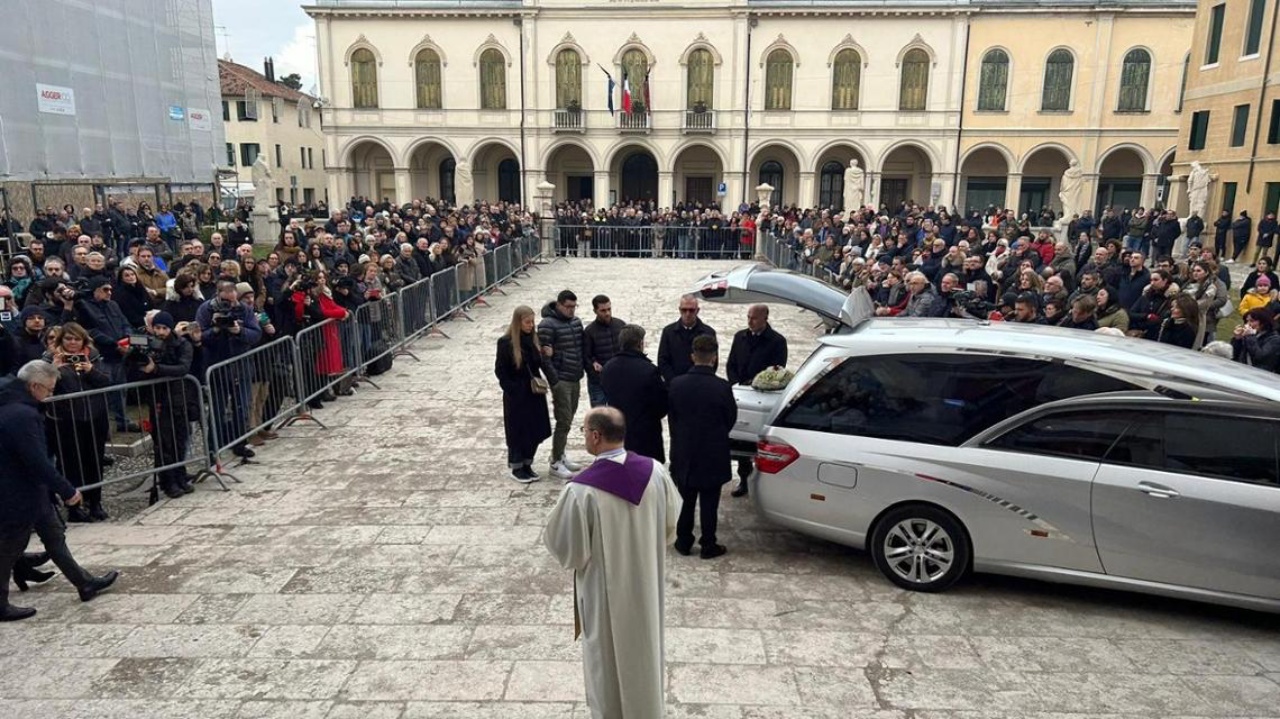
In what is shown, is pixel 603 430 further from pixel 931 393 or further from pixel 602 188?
pixel 602 188

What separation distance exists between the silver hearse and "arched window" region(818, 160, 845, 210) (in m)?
38.4

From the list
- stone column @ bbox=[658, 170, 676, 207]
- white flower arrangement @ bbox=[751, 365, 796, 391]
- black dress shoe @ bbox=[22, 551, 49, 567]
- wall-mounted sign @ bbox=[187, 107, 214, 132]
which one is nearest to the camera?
black dress shoe @ bbox=[22, 551, 49, 567]

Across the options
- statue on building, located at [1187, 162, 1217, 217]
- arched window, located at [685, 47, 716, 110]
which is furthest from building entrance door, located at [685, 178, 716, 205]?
statue on building, located at [1187, 162, 1217, 217]

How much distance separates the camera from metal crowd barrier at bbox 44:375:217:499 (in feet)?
→ 21.4

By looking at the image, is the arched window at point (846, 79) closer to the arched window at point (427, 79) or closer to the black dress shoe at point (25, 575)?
the arched window at point (427, 79)

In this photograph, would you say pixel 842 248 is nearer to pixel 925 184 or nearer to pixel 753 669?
pixel 753 669

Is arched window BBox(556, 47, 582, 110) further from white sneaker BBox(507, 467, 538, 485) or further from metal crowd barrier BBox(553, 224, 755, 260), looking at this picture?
white sneaker BBox(507, 467, 538, 485)

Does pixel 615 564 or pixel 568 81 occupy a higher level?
pixel 568 81

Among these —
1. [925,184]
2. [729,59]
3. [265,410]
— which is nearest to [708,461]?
[265,410]

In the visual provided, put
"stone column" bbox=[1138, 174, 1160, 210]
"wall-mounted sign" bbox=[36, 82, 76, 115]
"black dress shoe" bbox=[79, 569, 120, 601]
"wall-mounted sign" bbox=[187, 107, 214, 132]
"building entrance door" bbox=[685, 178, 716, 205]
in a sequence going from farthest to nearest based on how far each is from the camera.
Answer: "building entrance door" bbox=[685, 178, 716, 205] → "stone column" bbox=[1138, 174, 1160, 210] → "wall-mounted sign" bbox=[187, 107, 214, 132] → "wall-mounted sign" bbox=[36, 82, 76, 115] → "black dress shoe" bbox=[79, 569, 120, 601]

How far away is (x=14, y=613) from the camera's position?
5.20m

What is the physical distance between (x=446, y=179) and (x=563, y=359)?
3902 centimetres

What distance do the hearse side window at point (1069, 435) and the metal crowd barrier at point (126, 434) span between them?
6.50 metres

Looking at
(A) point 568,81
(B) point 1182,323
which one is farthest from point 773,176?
(B) point 1182,323
